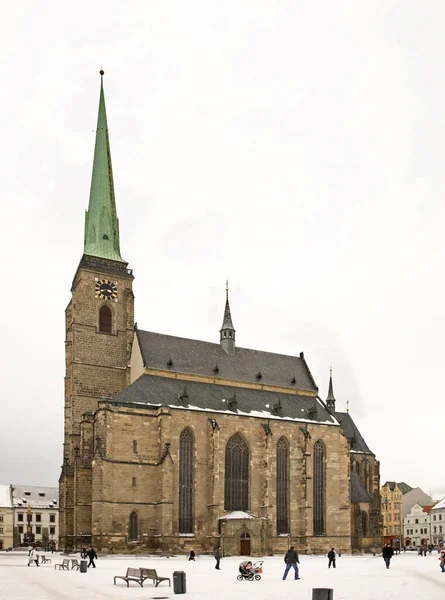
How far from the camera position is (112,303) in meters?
71.1

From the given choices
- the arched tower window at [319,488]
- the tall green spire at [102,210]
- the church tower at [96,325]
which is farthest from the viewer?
the tall green spire at [102,210]

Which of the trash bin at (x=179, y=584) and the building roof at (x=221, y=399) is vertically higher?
the building roof at (x=221, y=399)

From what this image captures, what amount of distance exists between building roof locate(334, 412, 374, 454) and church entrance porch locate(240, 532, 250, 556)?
29432 millimetres

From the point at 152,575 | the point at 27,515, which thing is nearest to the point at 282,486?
the point at 152,575

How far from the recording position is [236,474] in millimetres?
63281

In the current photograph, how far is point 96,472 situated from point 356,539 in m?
30.0

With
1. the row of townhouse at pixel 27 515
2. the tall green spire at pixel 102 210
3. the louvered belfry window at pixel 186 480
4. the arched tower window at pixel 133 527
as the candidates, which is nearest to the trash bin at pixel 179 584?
the arched tower window at pixel 133 527

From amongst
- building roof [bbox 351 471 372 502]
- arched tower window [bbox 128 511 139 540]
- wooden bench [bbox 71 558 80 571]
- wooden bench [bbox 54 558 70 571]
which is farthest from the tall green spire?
wooden bench [bbox 54 558 70 571]

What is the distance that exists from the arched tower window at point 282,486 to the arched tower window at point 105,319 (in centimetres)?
1918

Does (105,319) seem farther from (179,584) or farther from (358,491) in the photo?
(179,584)

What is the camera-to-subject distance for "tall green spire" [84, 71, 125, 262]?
242 feet

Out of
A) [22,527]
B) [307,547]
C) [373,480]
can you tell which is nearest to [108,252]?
[307,547]

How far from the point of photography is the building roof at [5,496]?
103 meters

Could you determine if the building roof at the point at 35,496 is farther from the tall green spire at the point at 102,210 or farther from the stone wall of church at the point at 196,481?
the stone wall of church at the point at 196,481
